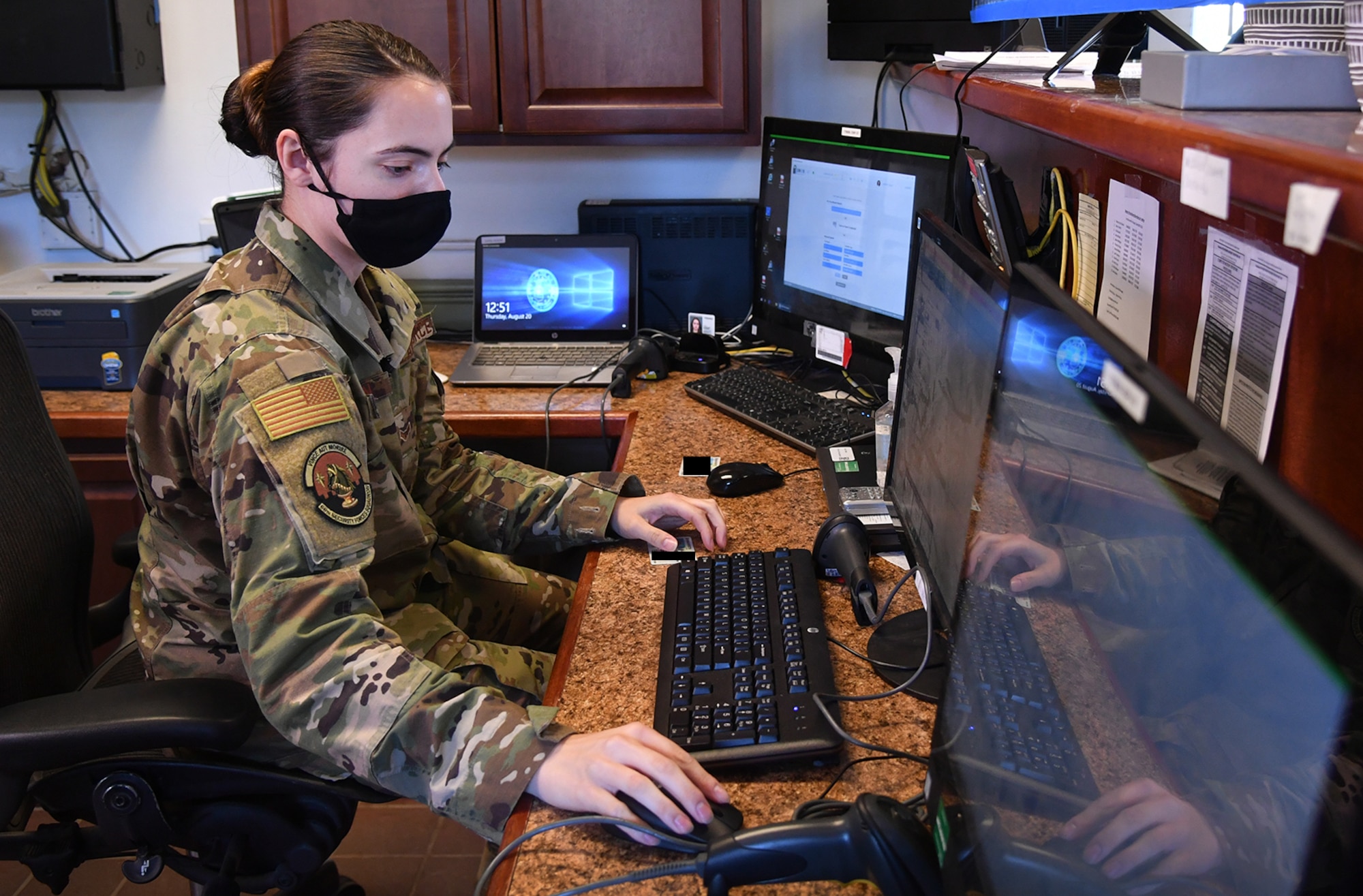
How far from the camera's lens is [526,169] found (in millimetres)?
2506

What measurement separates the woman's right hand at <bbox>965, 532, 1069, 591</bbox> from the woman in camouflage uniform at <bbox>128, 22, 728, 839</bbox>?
314 millimetres

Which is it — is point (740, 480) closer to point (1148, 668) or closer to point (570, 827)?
point (570, 827)

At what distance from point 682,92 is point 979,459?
1.55 meters

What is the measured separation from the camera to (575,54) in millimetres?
2096

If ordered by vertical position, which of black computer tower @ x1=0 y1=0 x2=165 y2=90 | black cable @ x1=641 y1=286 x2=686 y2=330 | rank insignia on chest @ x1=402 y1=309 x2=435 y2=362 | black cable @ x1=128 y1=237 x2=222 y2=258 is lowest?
black cable @ x1=641 y1=286 x2=686 y2=330

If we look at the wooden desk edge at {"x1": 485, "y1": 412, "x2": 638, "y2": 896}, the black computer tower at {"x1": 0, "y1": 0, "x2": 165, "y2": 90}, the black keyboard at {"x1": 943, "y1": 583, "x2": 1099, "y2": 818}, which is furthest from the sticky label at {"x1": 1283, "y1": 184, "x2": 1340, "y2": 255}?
the black computer tower at {"x1": 0, "y1": 0, "x2": 165, "y2": 90}

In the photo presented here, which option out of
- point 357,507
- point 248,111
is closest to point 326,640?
point 357,507

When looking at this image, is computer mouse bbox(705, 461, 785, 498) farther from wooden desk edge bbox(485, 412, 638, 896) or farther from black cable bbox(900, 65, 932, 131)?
black cable bbox(900, 65, 932, 131)

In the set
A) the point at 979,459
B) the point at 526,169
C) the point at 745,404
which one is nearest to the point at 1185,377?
the point at 979,459

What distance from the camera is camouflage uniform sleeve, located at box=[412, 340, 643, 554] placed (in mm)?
1522

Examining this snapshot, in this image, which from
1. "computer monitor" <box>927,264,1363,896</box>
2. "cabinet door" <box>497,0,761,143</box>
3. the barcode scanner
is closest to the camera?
"computer monitor" <box>927,264,1363,896</box>

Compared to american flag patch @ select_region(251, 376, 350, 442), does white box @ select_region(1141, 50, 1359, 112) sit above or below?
above

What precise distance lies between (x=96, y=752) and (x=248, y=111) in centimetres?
79

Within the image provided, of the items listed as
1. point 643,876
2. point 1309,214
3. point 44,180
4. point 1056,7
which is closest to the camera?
point 1309,214
